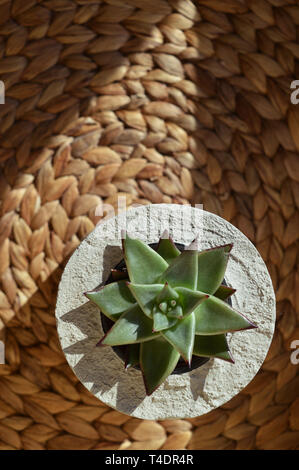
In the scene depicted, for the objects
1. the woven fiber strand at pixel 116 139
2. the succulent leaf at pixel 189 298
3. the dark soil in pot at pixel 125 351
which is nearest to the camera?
the succulent leaf at pixel 189 298

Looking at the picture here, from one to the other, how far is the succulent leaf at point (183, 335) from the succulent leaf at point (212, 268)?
4cm

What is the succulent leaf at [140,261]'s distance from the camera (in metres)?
0.78

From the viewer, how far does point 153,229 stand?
87 cm

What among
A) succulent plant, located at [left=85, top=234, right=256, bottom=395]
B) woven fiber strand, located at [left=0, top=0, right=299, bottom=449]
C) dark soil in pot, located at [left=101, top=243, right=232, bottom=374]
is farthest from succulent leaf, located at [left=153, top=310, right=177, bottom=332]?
woven fiber strand, located at [left=0, top=0, right=299, bottom=449]

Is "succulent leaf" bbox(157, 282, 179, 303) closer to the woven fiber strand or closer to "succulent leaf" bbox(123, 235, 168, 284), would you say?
"succulent leaf" bbox(123, 235, 168, 284)

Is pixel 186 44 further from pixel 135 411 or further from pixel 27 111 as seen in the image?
pixel 135 411

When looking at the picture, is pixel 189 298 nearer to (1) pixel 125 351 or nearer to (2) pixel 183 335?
(2) pixel 183 335

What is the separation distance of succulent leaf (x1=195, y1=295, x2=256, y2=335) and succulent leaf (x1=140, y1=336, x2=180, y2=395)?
43 mm

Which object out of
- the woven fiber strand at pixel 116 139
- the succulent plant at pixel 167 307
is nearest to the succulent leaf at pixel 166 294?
the succulent plant at pixel 167 307

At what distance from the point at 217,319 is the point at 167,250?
0.10 meters

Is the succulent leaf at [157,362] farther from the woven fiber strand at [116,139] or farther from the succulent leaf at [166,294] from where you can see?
the woven fiber strand at [116,139]

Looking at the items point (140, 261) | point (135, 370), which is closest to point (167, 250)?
point (140, 261)

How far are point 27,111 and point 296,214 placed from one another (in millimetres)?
423
